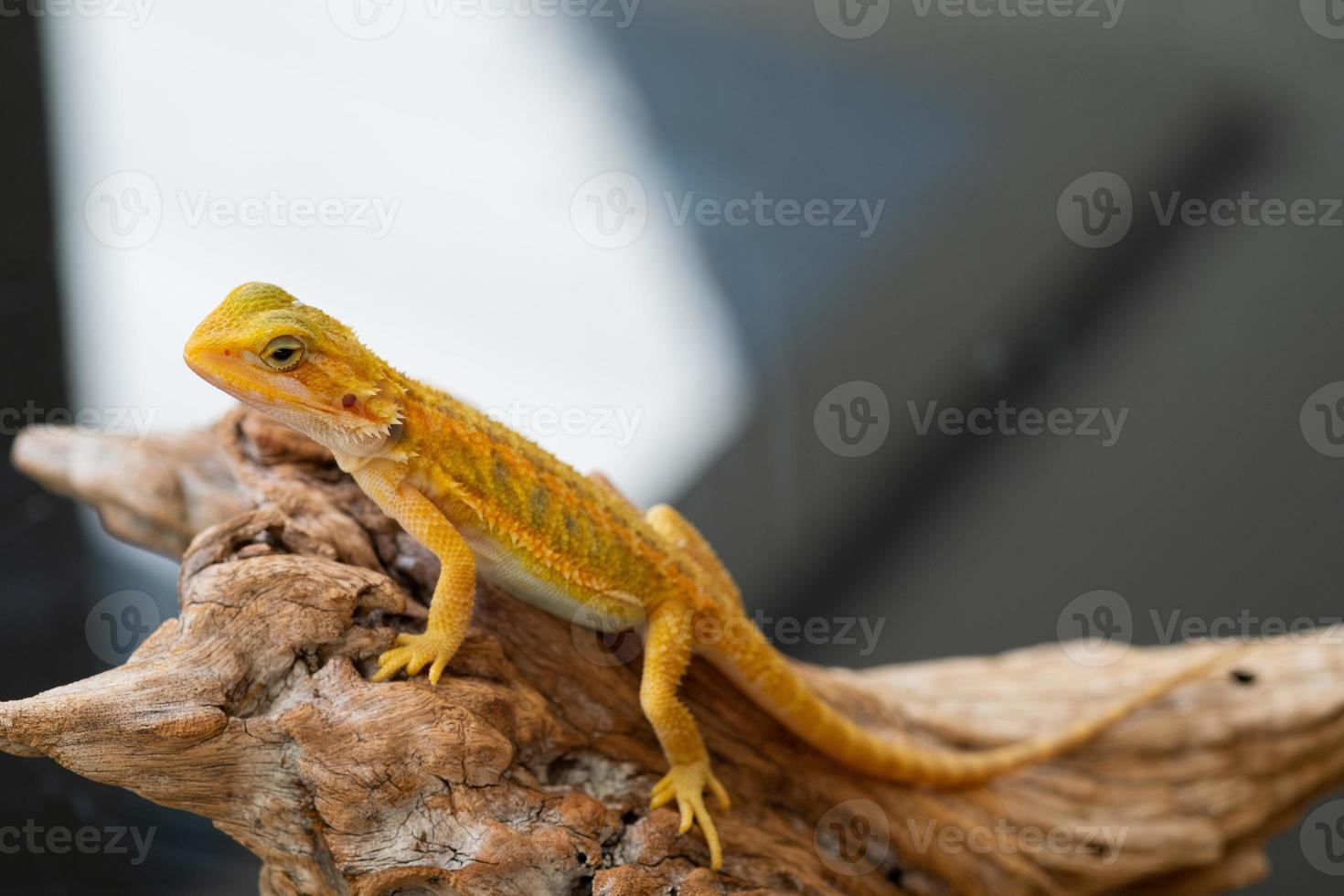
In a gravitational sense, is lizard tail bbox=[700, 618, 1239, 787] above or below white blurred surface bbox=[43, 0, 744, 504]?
below

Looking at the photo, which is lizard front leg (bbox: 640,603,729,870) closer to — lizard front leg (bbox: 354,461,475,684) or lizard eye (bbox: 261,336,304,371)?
lizard front leg (bbox: 354,461,475,684)

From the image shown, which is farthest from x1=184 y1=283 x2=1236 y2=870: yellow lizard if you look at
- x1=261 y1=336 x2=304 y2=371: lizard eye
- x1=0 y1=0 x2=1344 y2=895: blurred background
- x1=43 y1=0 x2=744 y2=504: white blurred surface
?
x1=0 y1=0 x2=1344 y2=895: blurred background

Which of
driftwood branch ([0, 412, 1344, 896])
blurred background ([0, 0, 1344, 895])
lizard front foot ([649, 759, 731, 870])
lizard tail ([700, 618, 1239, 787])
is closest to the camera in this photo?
driftwood branch ([0, 412, 1344, 896])

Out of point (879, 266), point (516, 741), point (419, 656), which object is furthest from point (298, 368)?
point (879, 266)

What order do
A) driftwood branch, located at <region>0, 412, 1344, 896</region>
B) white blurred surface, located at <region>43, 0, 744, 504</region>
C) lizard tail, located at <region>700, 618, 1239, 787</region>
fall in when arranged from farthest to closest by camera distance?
white blurred surface, located at <region>43, 0, 744, 504</region>
lizard tail, located at <region>700, 618, 1239, 787</region>
driftwood branch, located at <region>0, 412, 1344, 896</region>

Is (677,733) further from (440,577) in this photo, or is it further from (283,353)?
(283,353)

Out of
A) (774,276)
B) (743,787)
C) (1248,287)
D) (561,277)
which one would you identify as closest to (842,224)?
(774,276)

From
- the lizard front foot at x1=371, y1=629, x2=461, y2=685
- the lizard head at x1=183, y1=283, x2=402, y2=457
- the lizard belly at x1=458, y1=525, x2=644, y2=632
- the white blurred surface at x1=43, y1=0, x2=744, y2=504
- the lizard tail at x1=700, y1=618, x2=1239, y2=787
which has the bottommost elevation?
the lizard tail at x1=700, y1=618, x2=1239, y2=787

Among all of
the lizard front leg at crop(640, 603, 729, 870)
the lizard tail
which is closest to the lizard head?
the lizard front leg at crop(640, 603, 729, 870)

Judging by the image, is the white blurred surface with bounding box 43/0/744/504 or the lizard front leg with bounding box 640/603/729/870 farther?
the white blurred surface with bounding box 43/0/744/504
